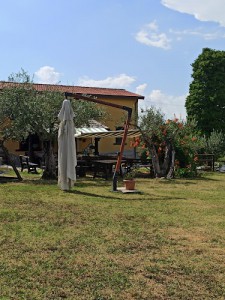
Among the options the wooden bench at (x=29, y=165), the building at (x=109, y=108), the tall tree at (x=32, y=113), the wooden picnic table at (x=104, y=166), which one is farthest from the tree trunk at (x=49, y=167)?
the building at (x=109, y=108)

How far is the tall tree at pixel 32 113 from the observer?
13258 mm

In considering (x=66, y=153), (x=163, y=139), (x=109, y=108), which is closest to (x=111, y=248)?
(x=66, y=153)

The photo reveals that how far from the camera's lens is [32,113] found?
13.2 meters

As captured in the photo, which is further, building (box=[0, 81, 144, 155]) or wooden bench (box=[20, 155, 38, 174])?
building (box=[0, 81, 144, 155])

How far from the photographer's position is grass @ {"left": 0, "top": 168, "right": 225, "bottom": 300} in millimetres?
3775

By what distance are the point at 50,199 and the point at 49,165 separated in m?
Answer: 5.37

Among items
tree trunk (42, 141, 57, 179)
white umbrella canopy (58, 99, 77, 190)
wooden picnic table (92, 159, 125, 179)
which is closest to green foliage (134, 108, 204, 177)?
wooden picnic table (92, 159, 125, 179)

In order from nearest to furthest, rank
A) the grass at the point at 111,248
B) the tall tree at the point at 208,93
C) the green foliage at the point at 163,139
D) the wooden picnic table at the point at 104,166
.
→ the grass at the point at 111,248
the wooden picnic table at the point at 104,166
the green foliage at the point at 163,139
the tall tree at the point at 208,93

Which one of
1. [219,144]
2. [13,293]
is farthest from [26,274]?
[219,144]

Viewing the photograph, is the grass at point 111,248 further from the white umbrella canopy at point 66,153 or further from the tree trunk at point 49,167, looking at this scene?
the tree trunk at point 49,167

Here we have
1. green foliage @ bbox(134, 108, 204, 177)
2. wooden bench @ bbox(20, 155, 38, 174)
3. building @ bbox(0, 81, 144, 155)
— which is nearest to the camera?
green foliage @ bbox(134, 108, 204, 177)

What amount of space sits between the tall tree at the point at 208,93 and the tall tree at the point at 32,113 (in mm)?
24426

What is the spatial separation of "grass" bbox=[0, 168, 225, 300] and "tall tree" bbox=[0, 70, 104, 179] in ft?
15.2

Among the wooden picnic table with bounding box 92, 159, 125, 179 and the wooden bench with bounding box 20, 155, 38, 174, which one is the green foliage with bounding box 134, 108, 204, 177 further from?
the wooden bench with bounding box 20, 155, 38, 174
